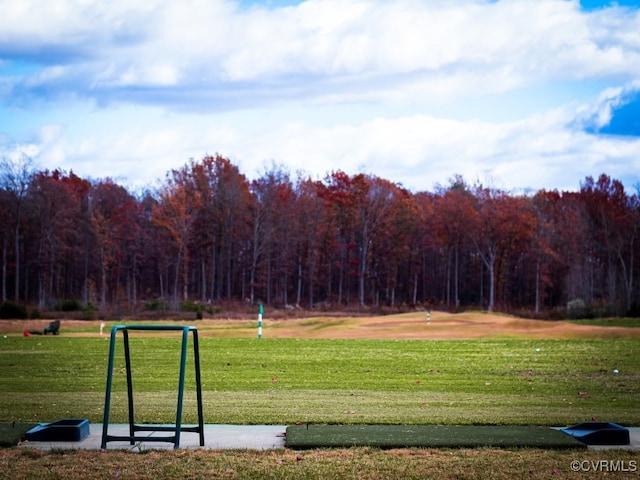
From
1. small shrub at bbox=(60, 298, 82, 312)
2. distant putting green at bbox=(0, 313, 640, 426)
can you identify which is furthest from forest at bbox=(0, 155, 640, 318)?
distant putting green at bbox=(0, 313, 640, 426)

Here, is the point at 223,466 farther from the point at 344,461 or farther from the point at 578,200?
the point at 578,200

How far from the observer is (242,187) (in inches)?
3164

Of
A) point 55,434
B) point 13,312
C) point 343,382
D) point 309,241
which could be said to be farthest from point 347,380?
point 309,241

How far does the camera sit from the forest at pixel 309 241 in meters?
74.1

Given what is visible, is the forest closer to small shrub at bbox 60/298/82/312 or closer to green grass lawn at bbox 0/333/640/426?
small shrub at bbox 60/298/82/312

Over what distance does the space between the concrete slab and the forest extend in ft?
198

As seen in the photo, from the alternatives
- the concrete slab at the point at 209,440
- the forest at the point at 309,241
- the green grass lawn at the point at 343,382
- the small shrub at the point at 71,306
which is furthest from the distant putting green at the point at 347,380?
the forest at the point at 309,241

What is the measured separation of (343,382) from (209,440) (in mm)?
8538

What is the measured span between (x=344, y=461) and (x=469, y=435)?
231 cm

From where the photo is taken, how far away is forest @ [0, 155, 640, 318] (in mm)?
74062

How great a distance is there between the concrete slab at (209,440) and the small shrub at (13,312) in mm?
37530

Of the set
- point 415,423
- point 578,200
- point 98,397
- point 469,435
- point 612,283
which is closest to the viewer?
point 469,435

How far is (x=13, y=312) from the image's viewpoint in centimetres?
4734

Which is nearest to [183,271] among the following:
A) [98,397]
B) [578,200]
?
[578,200]
